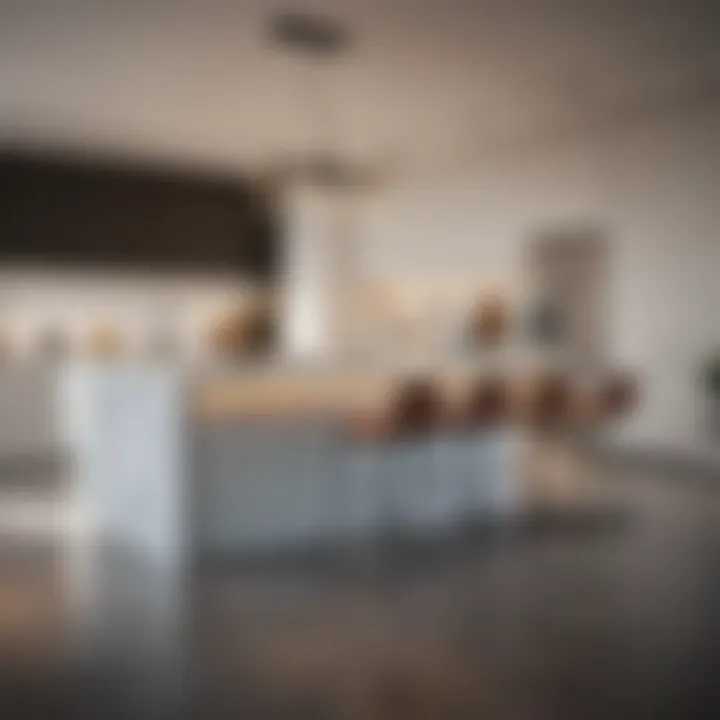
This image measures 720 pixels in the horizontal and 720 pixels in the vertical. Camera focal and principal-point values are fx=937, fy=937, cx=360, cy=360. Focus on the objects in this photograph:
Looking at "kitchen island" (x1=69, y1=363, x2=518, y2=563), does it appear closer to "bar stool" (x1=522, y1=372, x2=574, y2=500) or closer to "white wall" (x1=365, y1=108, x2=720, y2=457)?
"bar stool" (x1=522, y1=372, x2=574, y2=500)

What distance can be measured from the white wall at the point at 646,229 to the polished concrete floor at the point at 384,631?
2740 millimetres

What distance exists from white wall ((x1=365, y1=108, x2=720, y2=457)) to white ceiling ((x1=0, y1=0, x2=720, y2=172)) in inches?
17.0

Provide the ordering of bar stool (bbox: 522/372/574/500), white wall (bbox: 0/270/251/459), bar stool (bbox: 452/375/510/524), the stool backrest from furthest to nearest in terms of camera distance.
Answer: white wall (bbox: 0/270/251/459) → bar stool (bbox: 522/372/574/500) → bar stool (bbox: 452/375/510/524) → the stool backrest

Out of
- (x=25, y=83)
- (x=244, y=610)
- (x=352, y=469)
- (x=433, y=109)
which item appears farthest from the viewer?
(x=433, y=109)

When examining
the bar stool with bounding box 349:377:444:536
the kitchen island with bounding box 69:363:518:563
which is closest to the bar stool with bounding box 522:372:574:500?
the kitchen island with bounding box 69:363:518:563

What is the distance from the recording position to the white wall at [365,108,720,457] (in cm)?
764

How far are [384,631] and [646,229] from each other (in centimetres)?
550

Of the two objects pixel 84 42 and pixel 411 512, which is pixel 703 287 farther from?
pixel 84 42

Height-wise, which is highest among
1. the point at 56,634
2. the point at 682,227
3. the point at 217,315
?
the point at 682,227

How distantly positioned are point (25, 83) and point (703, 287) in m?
5.43

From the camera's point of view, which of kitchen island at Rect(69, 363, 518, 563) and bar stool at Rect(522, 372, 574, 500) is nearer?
kitchen island at Rect(69, 363, 518, 563)

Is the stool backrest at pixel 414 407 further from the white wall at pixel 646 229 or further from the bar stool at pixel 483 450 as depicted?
the white wall at pixel 646 229

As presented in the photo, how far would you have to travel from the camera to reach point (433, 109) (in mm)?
7449

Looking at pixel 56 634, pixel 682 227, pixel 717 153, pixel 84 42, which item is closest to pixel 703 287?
pixel 682 227
